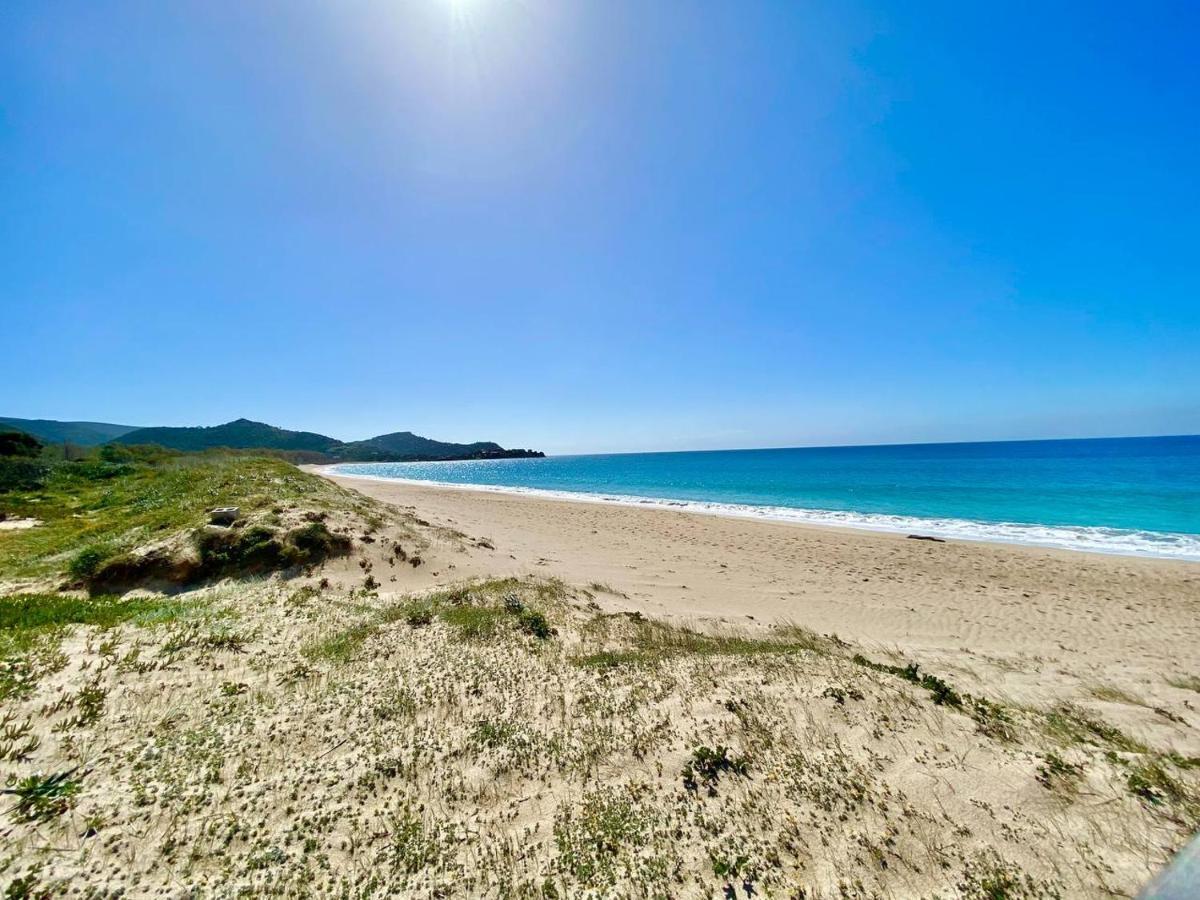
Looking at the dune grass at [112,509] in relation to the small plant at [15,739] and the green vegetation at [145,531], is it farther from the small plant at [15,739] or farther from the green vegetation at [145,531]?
the small plant at [15,739]

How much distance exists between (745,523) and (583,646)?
23610mm

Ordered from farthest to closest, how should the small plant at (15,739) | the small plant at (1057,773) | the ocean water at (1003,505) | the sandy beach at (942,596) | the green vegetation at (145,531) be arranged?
the ocean water at (1003,505) < the green vegetation at (145,531) < the sandy beach at (942,596) < the small plant at (1057,773) < the small plant at (15,739)

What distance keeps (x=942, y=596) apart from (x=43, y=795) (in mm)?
20635

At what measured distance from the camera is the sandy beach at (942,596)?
9211 millimetres

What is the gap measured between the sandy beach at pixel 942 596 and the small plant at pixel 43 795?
30.8ft

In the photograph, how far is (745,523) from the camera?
97.7ft

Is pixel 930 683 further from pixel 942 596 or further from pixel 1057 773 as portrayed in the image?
pixel 942 596

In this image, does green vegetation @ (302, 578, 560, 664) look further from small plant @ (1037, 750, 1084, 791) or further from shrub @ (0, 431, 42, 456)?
shrub @ (0, 431, 42, 456)

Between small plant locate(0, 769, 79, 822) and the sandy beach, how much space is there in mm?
9387

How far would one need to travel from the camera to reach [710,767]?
5.23m

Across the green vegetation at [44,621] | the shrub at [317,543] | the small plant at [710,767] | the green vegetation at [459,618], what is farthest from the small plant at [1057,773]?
the shrub at [317,543]

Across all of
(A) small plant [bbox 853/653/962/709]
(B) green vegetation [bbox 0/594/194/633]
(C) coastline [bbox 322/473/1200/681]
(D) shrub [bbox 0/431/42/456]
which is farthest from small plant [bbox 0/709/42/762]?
(D) shrub [bbox 0/431/42/456]

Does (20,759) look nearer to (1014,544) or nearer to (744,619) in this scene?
(744,619)

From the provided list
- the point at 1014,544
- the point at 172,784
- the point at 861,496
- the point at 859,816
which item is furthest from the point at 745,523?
the point at 172,784
